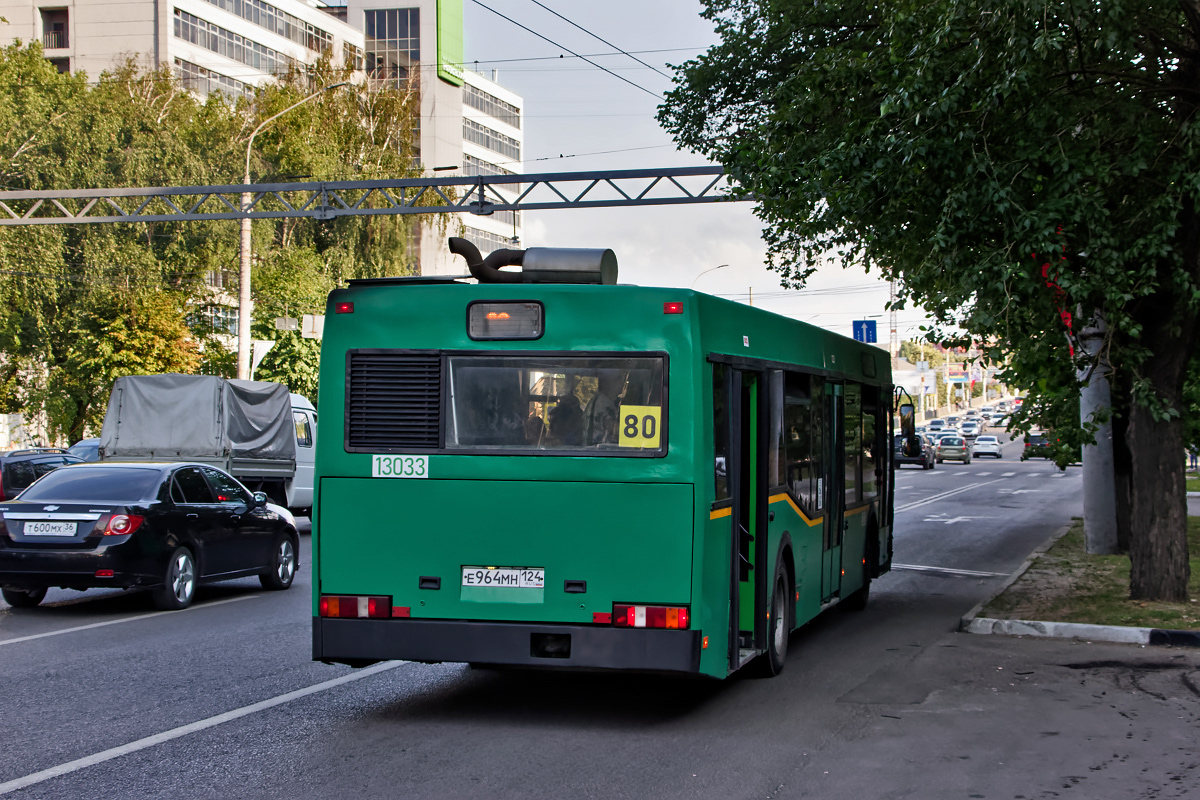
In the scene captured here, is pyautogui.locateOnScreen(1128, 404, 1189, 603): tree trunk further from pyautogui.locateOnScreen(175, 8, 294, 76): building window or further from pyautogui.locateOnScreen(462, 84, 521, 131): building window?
pyautogui.locateOnScreen(462, 84, 521, 131): building window

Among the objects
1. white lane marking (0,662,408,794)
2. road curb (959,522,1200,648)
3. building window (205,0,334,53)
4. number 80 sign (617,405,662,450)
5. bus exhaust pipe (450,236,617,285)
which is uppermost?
building window (205,0,334,53)

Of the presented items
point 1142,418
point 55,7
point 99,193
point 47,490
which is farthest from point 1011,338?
point 55,7

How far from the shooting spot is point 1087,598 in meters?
14.1

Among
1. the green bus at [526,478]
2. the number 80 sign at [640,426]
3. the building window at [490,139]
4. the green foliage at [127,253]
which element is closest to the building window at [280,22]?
the building window at [490,139]

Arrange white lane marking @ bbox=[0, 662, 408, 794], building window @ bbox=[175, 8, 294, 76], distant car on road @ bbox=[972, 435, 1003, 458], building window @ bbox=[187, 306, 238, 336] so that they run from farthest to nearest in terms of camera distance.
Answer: distant car on road @ bbox=[972, 435, 1003, 458]
building window @ bbox=[175, 8, 294, 76]
building window @ bbox=[187, 306, 238, 336]
white lane marking @ bbox=[0, 662, 408, 794]

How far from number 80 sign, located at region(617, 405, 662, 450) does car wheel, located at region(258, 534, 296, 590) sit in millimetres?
8504

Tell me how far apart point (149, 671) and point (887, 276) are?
28.5 ft

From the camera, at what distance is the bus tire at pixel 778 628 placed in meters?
9.68

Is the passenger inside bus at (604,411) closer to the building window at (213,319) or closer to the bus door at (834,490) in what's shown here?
the bus door at (834,490)

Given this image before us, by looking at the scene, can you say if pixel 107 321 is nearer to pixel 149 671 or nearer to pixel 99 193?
pixel 99 193

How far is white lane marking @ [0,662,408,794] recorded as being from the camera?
6660mm

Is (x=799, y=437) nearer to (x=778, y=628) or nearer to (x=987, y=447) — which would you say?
(x=778, y=628)

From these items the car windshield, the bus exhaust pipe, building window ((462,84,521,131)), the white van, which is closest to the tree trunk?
the bus exhaust pipe

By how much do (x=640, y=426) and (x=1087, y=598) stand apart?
26.3 ft
